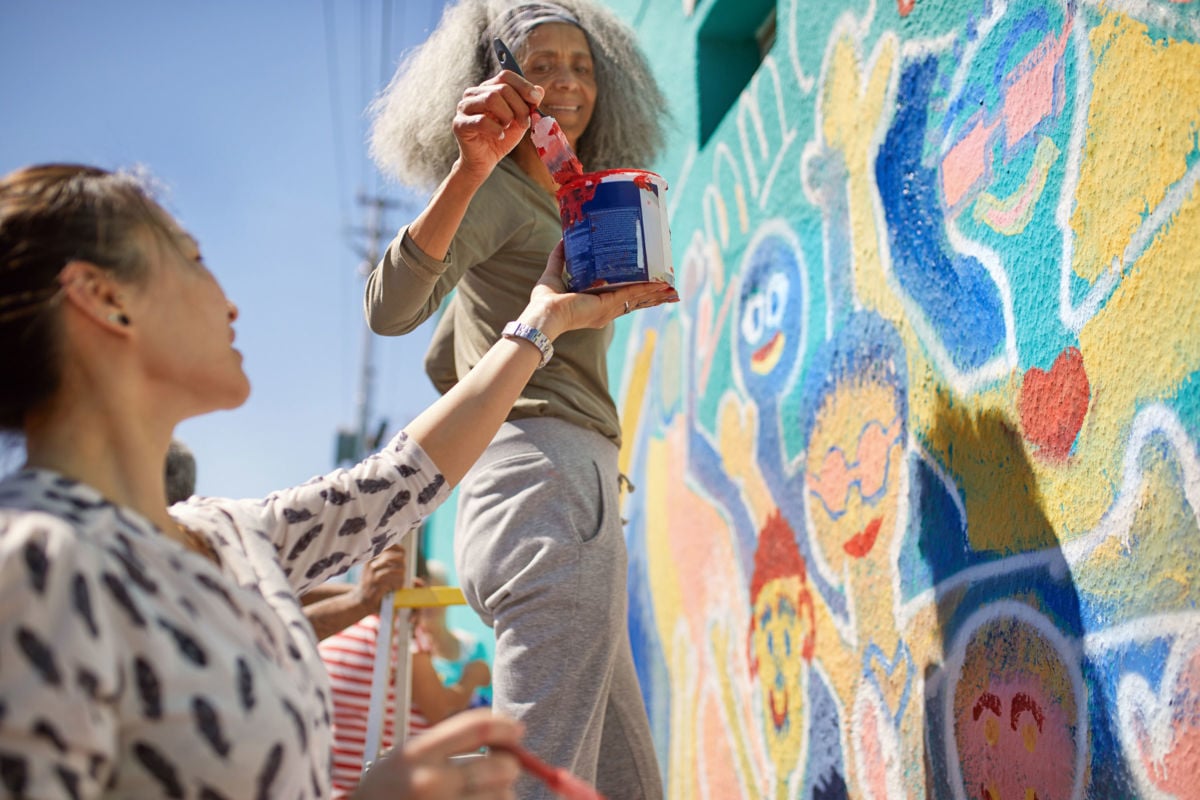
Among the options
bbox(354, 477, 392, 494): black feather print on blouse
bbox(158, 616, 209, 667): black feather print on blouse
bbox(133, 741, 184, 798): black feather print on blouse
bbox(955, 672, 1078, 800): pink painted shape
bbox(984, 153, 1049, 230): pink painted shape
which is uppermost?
bbox(984, 153, 1049, 230): pink painted shape

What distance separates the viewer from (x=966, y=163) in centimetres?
200

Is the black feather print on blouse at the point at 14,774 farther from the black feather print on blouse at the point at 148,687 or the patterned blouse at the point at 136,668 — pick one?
the black feather print on blouse at the point at 148,687

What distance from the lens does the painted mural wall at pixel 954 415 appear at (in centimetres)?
150

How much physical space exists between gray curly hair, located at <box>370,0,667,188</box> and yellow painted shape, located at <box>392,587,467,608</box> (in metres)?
1.11

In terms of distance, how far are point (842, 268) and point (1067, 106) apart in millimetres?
817

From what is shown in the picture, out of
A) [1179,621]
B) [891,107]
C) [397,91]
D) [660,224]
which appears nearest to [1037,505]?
[1179,621]

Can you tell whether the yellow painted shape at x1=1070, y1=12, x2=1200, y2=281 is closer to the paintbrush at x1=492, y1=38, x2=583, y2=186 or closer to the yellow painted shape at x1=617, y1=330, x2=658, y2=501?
the paintbrush at x1=492, y1=38, x2=583, y2=186

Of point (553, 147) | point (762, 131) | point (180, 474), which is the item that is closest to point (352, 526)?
point (553, 147)

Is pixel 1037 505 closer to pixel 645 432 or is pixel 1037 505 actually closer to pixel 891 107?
pixel 891 107

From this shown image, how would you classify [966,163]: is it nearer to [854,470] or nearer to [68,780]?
[854,470]

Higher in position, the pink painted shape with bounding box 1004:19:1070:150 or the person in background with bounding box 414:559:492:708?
the pink painted shape with bounding box 1004:19:1070:150

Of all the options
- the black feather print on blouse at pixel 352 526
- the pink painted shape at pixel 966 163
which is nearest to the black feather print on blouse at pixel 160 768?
the black feather print on blouse at pixel 352 526

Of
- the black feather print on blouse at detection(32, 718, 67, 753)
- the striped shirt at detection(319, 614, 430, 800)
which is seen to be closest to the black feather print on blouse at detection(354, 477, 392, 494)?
the black feather print on blouse at detection(32, 718, 67, 753)

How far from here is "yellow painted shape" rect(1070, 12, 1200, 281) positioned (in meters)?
1.47
